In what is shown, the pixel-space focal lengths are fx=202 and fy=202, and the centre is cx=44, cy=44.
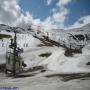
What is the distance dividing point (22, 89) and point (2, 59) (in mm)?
41387

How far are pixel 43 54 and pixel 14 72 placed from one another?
30344 millimetres

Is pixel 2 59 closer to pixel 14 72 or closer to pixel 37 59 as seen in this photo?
pixel 37 59

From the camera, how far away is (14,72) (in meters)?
47.8

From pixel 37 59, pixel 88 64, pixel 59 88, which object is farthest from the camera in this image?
pixel 37 59

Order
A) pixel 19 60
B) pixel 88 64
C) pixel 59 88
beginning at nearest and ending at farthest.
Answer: pixel 59 88, pixel 19 60, pixel 88 64

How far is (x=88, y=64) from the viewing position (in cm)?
5631

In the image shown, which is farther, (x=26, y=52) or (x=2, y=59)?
(x=26, y=52)

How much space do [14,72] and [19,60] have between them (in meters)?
4.71

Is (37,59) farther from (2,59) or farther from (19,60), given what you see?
(19,60)

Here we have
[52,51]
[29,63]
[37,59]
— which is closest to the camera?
[29,63]

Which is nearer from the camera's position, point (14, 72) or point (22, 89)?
point (22, 89)

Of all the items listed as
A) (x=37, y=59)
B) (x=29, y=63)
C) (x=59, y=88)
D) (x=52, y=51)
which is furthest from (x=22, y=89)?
(x=52, y=51)

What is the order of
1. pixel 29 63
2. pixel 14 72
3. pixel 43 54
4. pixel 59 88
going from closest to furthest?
pixel 59 88 → pixel 14 72 → pixel 29 63 → pixel 43 54

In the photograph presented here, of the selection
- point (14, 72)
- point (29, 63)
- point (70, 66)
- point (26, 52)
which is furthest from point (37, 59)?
point (14, 72)
